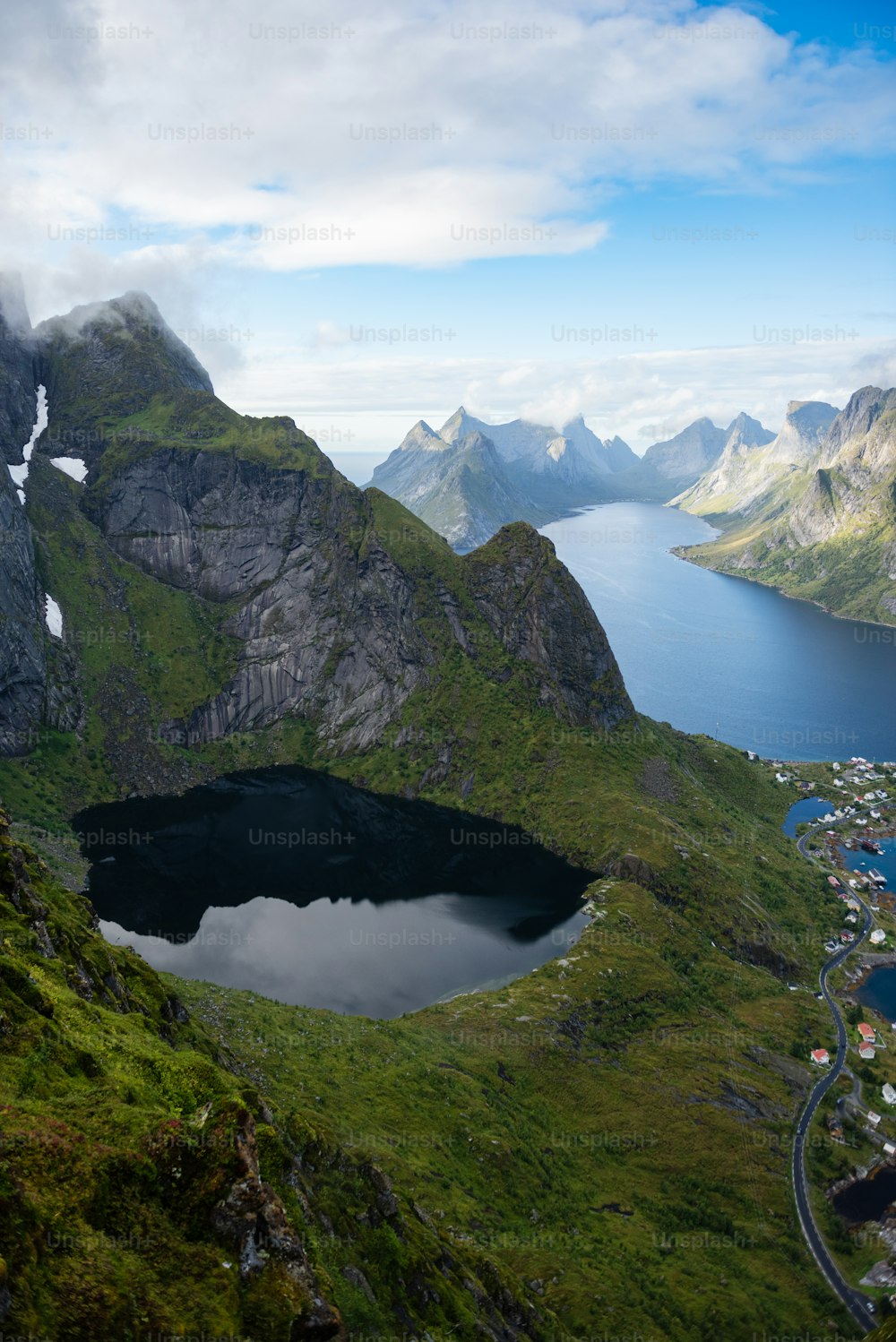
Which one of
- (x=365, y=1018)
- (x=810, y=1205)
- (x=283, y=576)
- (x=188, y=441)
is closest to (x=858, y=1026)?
(x=810, y=1205)

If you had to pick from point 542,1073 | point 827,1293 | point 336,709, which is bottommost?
point 827,1293

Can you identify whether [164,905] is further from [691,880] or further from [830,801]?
[830,801]

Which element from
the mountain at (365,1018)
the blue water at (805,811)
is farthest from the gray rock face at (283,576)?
the blue water at (805,811)

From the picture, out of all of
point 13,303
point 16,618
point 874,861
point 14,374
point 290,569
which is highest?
point 13,303

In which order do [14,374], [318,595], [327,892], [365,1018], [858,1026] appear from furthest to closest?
[14,374]
[318,595]
[327,892]
[858,1026]
[365,1018]

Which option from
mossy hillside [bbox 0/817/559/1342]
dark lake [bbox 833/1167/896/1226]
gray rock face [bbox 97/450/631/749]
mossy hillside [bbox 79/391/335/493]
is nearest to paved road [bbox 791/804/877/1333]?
dark lake [bbox 833/1167/896/1226]

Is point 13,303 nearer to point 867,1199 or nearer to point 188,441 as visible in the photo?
point 188,441

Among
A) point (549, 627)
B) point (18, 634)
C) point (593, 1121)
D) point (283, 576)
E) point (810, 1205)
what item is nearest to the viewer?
point (810, 1205)

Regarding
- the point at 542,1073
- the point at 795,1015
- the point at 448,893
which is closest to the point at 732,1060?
the point at 795,1015
